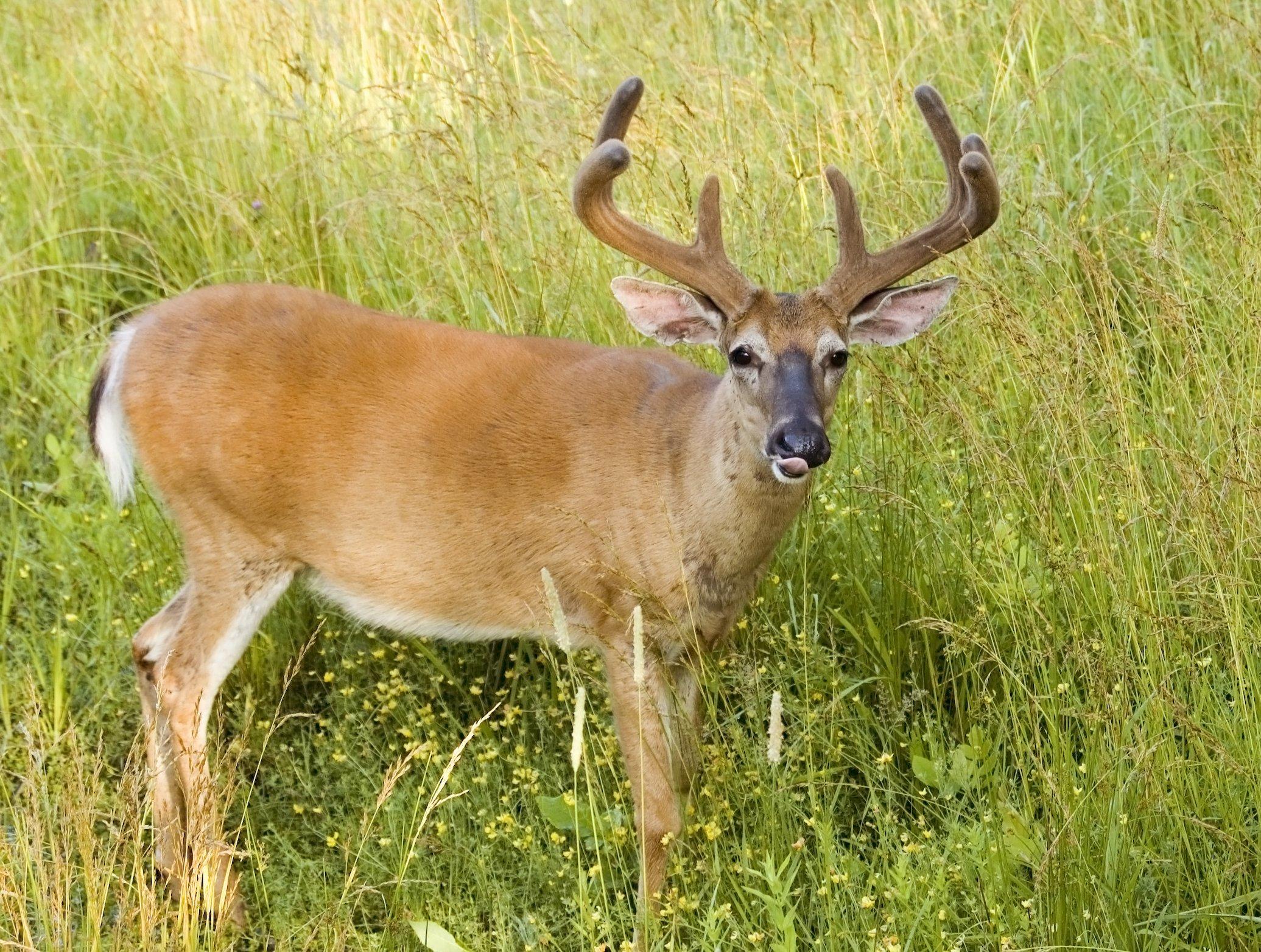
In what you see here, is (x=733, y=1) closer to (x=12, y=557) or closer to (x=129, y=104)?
(x=129, y=104)

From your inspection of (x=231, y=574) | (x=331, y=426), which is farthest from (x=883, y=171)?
(x=231, y=574)

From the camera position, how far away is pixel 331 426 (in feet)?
13.3

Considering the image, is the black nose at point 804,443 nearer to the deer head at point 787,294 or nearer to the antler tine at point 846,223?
the deer head at point 787,294

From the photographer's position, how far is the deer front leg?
143 inches

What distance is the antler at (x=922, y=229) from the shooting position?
3672 millimetres

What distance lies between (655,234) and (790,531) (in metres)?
0.93

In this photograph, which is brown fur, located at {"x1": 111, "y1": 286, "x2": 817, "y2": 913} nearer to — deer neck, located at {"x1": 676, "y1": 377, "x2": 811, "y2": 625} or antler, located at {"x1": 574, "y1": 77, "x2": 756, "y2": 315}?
deer neck, located at {"x1": 676, "y1": 377, "x2": 811, "y2": 625}

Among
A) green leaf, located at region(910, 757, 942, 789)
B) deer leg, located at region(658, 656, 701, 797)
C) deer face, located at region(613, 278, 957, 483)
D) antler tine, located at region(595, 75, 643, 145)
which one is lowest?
deer leg, located at region(658, 656, 701, 797)

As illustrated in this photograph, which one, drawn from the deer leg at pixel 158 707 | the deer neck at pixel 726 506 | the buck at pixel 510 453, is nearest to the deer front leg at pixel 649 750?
the buck at pixel 510 453

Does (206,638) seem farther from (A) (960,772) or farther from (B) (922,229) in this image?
(B) (922,229)

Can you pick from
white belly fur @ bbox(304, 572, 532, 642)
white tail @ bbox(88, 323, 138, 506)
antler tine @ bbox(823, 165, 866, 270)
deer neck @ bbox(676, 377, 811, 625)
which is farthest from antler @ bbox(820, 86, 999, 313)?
white tail @ bbox(88, 323, 138, 506)

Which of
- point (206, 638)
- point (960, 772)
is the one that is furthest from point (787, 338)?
point (206, 638)

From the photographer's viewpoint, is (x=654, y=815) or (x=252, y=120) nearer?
(x=654, y=815)

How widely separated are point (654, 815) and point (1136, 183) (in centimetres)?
249
